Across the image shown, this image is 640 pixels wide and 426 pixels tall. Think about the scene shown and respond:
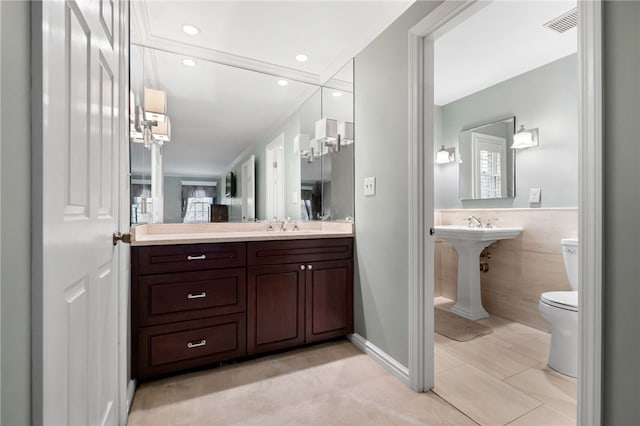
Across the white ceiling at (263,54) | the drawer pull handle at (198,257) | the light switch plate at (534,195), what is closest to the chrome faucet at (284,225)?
the white ceiling at (263,54)

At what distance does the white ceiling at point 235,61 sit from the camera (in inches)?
73.7

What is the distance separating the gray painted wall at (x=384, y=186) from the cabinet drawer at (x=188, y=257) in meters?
0.90

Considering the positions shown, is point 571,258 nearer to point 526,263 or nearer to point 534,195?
point 526,263

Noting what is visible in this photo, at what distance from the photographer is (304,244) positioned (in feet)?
7.11

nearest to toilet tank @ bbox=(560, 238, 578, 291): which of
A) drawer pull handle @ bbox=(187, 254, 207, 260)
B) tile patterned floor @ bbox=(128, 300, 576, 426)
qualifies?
tile patterned floor @ bbox=(128, 300, 576, 426)

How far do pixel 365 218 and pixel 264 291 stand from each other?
0.88m

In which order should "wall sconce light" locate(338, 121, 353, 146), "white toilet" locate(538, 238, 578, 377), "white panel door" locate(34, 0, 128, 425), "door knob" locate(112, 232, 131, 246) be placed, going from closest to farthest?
"white panel door" locate(34, 0, 128, 425), "door knob" locate(112, 232, 131, 246), "white toilet" locate(538, 238, 578, 377), "wall sconce light" locate(338, 121, 353, 146)

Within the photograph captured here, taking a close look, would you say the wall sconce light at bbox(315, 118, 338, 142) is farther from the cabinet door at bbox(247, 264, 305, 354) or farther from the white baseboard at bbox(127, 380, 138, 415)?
the white baseboard at bbox(127, 380, 138, 415)

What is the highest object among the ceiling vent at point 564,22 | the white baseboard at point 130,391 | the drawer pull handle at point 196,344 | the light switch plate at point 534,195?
the ceiling vent at point 564,22

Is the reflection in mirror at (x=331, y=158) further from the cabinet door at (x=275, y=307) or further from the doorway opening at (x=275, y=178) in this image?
the cabinet door at (x=275, y=307)

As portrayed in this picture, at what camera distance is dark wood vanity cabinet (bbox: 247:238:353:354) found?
2.00 meters

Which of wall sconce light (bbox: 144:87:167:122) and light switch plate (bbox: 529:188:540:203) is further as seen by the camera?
light switch plate (bbox: 529:188:540:203)
